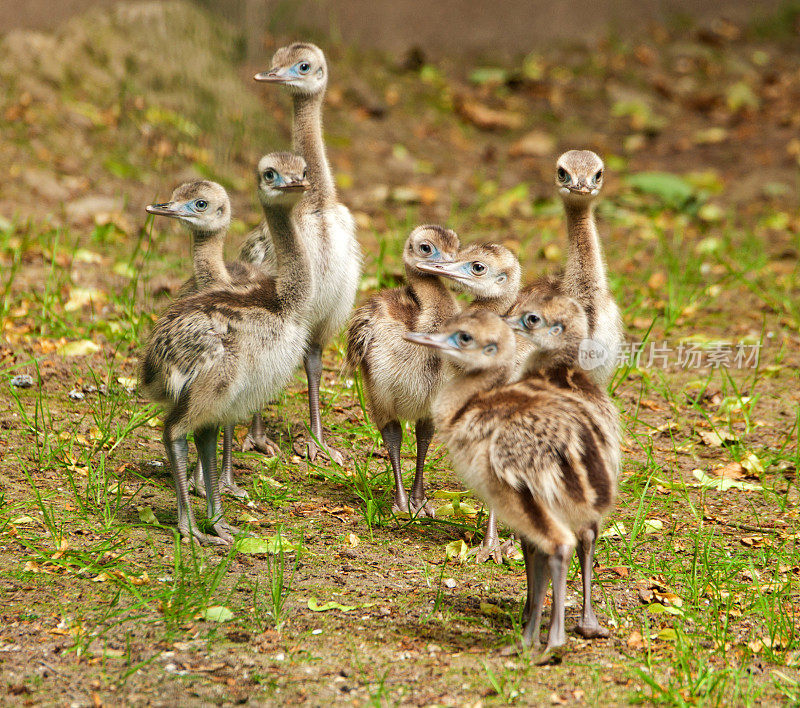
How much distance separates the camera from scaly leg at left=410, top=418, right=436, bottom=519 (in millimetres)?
5523

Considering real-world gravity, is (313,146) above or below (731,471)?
above

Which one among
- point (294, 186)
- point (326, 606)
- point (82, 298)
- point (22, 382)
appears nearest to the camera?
point (326, 606)

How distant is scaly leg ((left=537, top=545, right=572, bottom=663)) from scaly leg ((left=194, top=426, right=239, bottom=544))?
1.74 metres

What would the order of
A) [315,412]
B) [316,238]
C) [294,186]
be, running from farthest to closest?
[315,412]
[316,238]
[294,186]

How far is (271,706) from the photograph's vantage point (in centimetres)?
366

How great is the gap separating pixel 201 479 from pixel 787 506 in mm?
3270

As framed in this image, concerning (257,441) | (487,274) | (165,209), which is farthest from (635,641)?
(165,209)

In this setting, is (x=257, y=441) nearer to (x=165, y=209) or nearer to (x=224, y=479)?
(x=224, y=479)

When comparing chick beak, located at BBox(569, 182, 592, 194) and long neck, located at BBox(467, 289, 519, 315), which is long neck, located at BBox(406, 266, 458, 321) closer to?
long neck, located at BBox(467, 289, 519, 315)

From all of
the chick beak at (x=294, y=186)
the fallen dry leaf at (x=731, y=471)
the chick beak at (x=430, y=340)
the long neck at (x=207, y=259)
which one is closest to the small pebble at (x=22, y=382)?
the long neck at (x=207, y=259)

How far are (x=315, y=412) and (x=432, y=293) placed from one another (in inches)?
48.0

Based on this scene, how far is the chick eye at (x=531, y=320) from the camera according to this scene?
463 centimetres

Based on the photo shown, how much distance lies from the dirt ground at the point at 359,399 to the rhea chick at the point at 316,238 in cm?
28

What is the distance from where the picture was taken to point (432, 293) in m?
5.48
